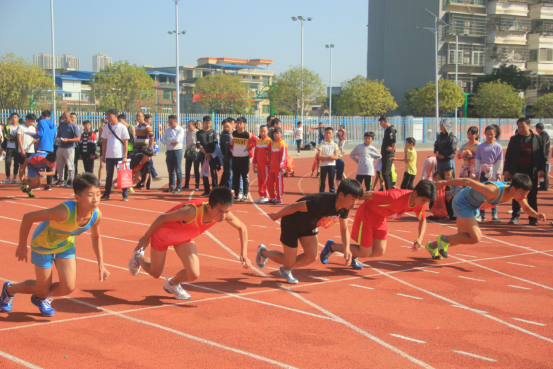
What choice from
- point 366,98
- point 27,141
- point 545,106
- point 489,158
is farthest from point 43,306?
point 545,106

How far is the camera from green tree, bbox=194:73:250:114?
2581 inches

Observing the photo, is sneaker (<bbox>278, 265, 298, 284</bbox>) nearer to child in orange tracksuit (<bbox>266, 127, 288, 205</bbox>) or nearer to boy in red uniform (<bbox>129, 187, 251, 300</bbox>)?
boy in red uniform (<bbox>129, 187, 251, 300</bbox>)

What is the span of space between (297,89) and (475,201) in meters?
52.3

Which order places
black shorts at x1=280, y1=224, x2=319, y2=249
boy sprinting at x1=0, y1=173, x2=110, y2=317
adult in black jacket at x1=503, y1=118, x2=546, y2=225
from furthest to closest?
adult in black jacket at x1=503, y1=118, x2=546, y2=225 → black shorts at x1=280, y1=224, x2=319, y2=249 → boy sprinting at x1=0, y1=173, x2=110, y2=317

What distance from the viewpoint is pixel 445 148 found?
10.4 m

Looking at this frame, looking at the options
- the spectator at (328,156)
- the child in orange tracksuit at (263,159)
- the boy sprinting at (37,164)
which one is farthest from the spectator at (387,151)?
the boy sprinting at (37,164)

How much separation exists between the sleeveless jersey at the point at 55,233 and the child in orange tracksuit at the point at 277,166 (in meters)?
7.31

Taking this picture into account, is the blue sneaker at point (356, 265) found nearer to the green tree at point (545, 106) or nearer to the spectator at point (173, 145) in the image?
the spectator at point (173, 145)

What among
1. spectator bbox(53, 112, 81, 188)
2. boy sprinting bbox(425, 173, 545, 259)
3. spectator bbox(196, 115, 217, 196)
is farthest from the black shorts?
spectator bbox(53, 112, 81, 188)

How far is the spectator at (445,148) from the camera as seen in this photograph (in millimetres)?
10359

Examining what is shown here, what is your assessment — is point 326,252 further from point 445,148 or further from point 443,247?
point 445,148

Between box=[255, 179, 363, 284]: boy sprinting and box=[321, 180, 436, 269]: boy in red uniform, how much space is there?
1.69ft

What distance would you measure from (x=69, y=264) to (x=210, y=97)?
209ft

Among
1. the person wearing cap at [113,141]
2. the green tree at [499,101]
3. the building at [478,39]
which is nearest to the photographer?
the person wearing cap at [113,141]
